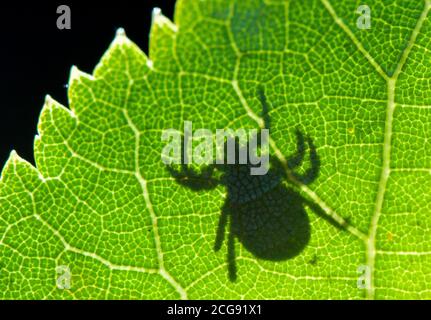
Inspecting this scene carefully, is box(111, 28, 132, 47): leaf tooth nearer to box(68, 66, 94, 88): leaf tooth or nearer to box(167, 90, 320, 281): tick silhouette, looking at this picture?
box(68, 66, 94, 88): leaf tooth

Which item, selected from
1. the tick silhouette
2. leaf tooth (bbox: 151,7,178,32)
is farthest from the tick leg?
leaf tooth (bbox: 151,7,178,32)

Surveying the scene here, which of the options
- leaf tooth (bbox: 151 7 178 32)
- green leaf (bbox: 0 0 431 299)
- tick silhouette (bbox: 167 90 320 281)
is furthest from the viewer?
tick silhouette (bbox: 167 90 320 281)

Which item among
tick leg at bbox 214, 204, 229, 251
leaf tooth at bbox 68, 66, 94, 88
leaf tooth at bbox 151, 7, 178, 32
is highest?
leaf tooth at bbox 151, 7, 178, 32

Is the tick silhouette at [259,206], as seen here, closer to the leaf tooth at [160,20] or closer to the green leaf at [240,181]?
the green leaf at [240,181]

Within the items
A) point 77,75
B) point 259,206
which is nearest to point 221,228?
point 259,206

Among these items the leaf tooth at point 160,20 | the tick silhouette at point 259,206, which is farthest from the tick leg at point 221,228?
the leaf tooth at point 160,20

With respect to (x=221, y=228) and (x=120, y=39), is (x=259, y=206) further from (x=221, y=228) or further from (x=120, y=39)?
(x=120, y=39)

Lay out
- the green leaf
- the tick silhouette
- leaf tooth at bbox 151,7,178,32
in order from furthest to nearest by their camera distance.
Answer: the tick silhouette
the green leaf
leaf tooth at bbox 151,7,178,32
